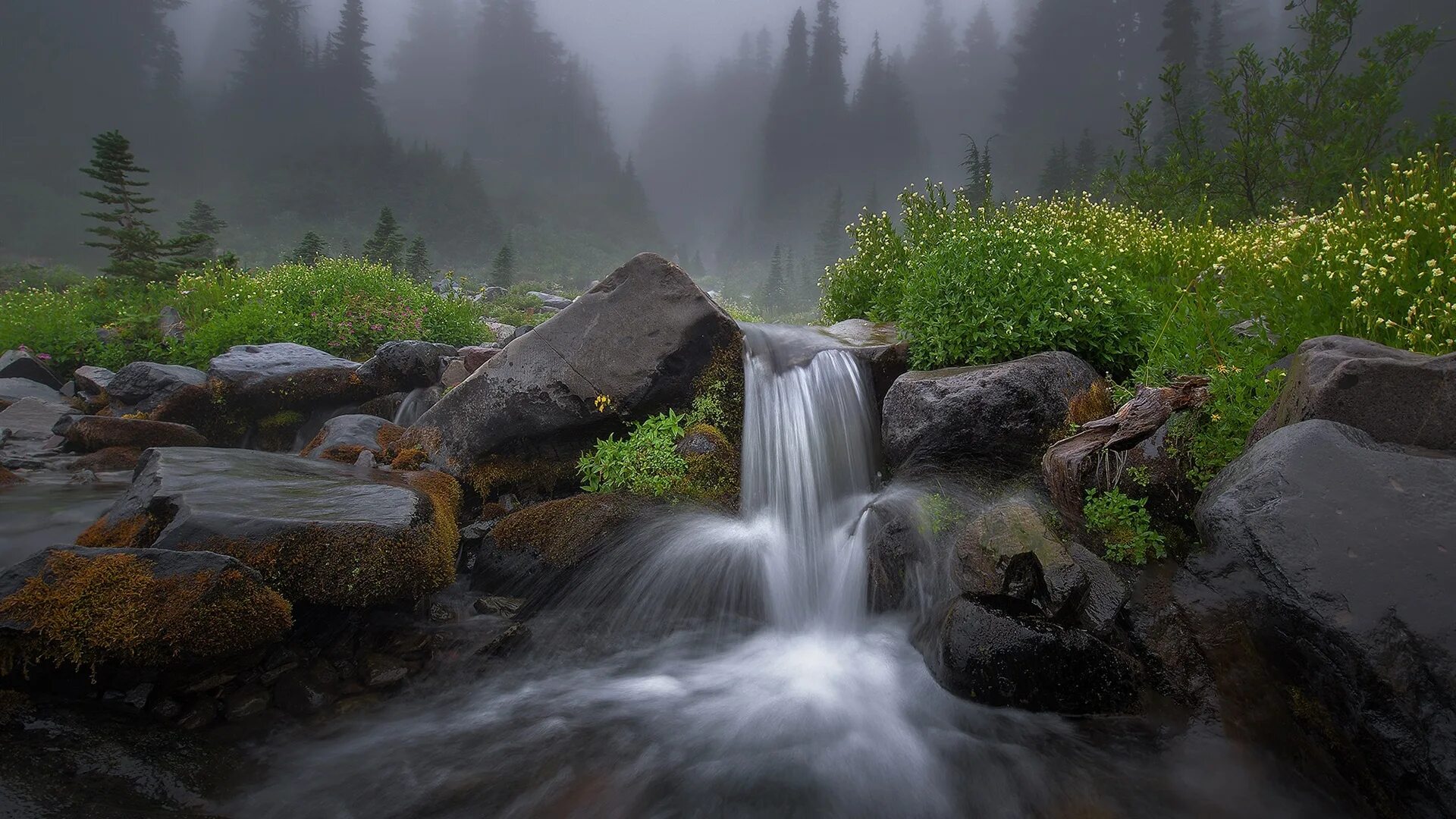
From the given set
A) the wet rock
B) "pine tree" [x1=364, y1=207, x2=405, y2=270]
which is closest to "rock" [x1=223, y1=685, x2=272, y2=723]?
the wet rock

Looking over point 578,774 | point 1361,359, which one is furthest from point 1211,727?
Result: point 578,774

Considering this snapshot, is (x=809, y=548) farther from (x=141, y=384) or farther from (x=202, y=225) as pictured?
(x=202, y=225)

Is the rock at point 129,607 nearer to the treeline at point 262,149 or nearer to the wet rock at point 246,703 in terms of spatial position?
the wet rock at point 246,703

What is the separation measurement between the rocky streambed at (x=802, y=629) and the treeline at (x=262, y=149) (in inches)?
2444

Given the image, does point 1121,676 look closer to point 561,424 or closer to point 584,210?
point 561,424

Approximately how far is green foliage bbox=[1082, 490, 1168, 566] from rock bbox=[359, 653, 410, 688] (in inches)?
204

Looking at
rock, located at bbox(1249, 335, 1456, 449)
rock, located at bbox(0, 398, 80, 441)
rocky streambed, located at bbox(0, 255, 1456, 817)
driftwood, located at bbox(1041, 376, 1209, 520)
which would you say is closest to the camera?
rocky streambed, located at bbox(0, 255, 1456, 817)

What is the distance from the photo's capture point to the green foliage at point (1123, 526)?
167 inches

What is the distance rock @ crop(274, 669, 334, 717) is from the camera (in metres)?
3.81

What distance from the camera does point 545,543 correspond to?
231 inches

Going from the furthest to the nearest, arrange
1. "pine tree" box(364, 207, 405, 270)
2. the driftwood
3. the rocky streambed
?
1. "pine tree" box(364, 207, 405, 270)
2. the driftwood
3. the rocky streambed

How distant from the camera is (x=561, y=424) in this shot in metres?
7.09

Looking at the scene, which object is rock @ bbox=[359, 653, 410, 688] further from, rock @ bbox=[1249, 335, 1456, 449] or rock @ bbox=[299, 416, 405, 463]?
rock @ bbox=[1249, 335, 1456, 449]

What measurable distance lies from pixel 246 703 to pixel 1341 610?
605 cm
